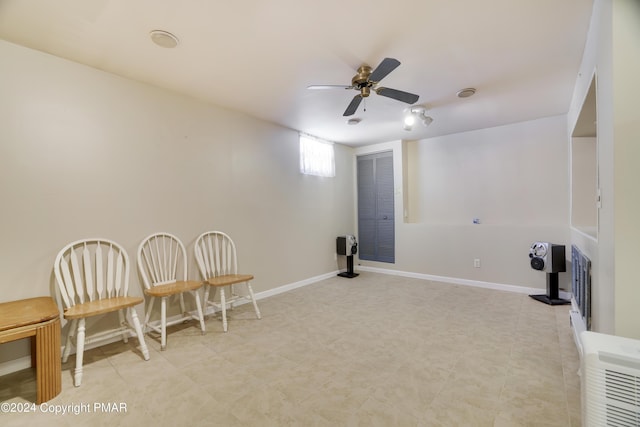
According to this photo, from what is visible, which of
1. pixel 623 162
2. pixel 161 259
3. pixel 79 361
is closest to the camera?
pixel 623 162

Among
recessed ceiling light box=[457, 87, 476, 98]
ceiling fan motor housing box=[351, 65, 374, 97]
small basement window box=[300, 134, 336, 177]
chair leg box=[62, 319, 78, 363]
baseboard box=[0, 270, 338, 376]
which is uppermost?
recessed ceiling light box=[457, 87, 476, 98]

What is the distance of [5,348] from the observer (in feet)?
6.63

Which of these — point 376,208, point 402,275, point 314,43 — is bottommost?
point 402,275

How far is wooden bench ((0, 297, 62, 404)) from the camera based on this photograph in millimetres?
1618

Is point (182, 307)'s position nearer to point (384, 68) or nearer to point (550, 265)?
point (384, 68)

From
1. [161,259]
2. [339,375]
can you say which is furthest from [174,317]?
[339,375]

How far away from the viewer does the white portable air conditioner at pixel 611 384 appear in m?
0.99

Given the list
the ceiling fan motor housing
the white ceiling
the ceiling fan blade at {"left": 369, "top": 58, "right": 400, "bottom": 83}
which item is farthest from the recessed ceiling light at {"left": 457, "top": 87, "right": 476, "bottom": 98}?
the ceiling fan blade at {"left": 369, "top": 58, "right": 400, "bottom": 83}

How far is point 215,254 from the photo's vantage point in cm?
324

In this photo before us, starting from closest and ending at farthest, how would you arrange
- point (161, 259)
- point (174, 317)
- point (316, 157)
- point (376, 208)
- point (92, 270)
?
1. point (92, 270)
2. point (161, 259)
3. point (174, 317)
4. point (316, 157)
5. point (376, 208)

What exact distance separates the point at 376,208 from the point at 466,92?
2713 millimetres

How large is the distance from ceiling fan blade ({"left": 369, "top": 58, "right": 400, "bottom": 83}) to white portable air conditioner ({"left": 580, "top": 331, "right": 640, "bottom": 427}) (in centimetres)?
187

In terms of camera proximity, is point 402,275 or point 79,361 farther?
point 402,275

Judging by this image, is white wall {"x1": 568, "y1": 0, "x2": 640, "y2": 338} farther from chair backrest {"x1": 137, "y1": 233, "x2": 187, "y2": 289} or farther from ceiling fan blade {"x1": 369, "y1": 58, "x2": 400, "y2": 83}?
chair backrest {"x1": 137, "y1": 233, "x2": 187, "y2": 289}
